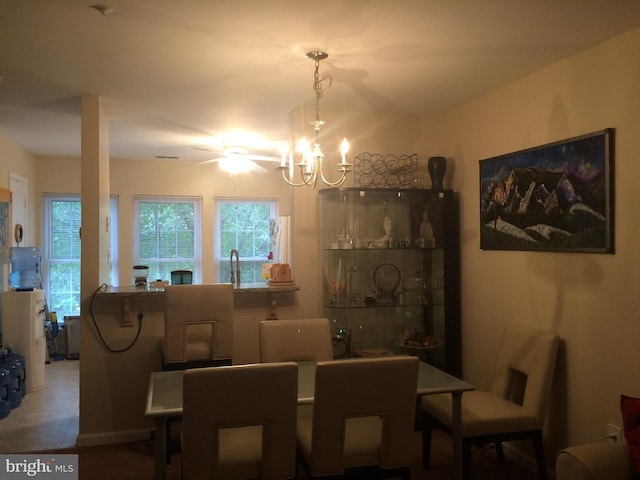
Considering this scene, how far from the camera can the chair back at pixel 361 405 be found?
1961 millimetres

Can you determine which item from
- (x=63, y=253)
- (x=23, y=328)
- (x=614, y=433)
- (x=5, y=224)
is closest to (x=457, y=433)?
(x=614, y=433)

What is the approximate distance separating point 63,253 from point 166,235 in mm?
1260

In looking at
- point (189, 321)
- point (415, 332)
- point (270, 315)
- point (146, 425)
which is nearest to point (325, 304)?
point (270, 315)

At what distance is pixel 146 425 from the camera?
11.6ft

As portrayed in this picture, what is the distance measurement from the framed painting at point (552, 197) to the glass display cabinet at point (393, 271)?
1.32 feet

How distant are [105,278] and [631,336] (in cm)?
332

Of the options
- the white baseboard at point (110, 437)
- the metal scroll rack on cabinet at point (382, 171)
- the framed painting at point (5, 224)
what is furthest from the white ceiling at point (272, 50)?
the white baseboard at point (110, 437)

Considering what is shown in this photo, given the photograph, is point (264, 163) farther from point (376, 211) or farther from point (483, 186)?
point (483, 186)

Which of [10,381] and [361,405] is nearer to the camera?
[361,405]

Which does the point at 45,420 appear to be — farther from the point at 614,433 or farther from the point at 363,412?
the point at 614,433

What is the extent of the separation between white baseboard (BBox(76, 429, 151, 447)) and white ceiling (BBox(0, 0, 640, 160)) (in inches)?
92.1

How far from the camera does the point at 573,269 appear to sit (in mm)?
2721

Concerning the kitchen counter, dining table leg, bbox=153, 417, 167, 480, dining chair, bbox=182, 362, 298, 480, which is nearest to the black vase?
the kitchen counter

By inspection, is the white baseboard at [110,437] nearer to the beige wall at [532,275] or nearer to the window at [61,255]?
the beige wall at [532,275]
